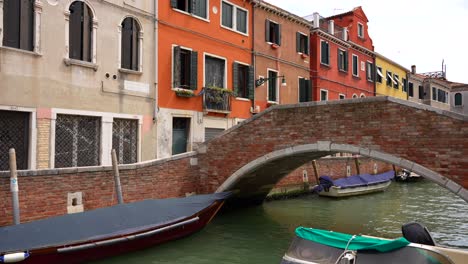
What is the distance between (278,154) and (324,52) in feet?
29.6

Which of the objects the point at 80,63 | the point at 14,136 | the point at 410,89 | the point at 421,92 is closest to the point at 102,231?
the point at 14,136

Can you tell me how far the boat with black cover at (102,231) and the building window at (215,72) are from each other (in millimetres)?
4564

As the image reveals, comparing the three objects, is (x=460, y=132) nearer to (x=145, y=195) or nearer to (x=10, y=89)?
(x=145, y=195)

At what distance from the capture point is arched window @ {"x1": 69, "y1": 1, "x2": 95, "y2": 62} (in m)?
9.02

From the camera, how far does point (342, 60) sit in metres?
18.5

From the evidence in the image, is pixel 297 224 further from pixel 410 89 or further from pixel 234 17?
pixel 410 89

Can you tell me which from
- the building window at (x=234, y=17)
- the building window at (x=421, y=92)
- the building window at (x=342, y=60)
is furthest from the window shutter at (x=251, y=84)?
the building window at (x=421, y=92)

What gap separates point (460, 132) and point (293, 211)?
209 inches

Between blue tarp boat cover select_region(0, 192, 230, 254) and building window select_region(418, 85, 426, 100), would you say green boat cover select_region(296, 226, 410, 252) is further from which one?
building window select_region(418, 85, 426, 100)

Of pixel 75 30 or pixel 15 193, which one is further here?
pixel 75 30

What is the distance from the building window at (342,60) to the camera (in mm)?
18266

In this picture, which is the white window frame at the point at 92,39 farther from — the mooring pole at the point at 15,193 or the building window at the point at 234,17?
the building window at the point at 234,17

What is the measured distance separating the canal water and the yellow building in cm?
750

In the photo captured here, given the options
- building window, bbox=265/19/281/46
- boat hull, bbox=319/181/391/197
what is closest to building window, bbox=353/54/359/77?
boat hull, bbox=319/181/391/197
